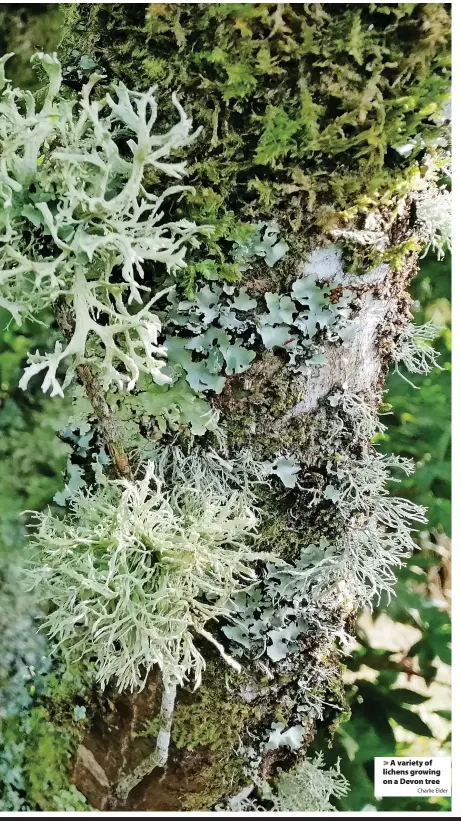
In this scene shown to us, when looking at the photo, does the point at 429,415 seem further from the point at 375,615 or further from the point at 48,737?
the point at 48,737

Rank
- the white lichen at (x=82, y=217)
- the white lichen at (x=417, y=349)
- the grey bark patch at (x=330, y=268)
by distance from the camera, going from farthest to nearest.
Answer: the white lichen at (x=417, y=349), the grey bark patch at (x=330, y=268), the white lichen at (x=82, y=217)

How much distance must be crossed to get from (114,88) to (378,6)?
39 centimetres

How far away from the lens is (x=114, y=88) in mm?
828

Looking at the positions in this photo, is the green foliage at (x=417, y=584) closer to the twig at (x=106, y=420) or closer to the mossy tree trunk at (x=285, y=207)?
the mossy tree trunk at (x=285, y=207)

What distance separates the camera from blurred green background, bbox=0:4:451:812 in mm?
1055

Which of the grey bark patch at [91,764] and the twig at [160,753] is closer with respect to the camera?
the twig at [160,753]

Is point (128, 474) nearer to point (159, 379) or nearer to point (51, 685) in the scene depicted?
point (159, 379)

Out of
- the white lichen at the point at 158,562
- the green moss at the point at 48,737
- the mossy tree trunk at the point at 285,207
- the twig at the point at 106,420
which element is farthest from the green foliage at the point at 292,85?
the green moss at the point at 48,737

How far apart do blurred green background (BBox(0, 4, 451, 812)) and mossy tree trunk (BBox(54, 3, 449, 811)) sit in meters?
0.07

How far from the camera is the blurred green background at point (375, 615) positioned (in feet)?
3.46

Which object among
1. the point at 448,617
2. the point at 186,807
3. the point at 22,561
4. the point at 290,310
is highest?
the point at 290,310

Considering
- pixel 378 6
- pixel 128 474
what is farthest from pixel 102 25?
pixel 128 474

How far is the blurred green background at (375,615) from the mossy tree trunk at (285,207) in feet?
0.23

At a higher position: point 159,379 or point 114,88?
point 114,88
